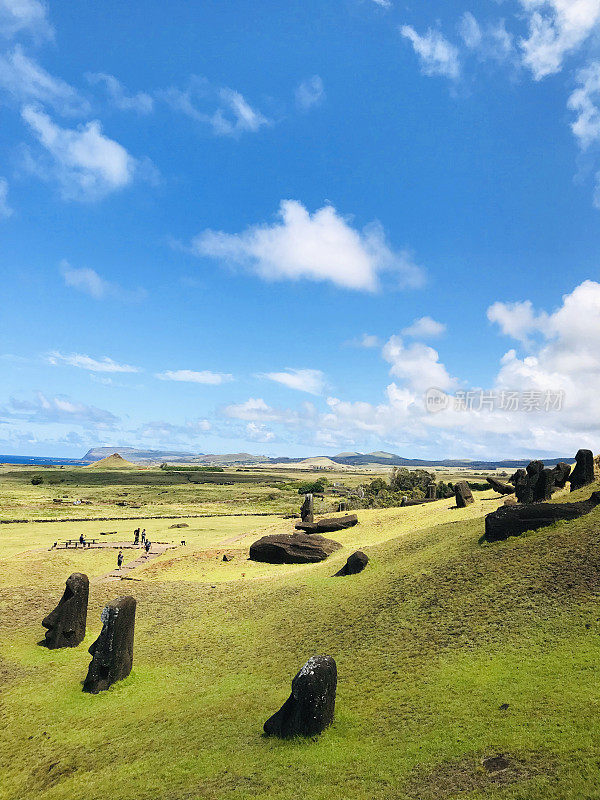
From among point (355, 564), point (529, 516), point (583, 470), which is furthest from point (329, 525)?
point (529, 516)

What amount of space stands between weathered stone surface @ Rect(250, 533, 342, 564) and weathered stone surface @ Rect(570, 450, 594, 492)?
20.4 m

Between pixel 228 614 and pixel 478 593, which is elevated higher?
pixel 478 593

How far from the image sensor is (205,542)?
56.7 m

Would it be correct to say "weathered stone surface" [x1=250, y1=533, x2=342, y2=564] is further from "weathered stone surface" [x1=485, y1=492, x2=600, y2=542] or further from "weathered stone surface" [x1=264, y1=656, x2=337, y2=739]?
"weathered stone surface" [x1=264, y1=656, x2=337, y2=739]

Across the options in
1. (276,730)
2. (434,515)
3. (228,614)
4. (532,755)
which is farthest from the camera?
(434,515)

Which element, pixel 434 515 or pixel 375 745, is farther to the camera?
pixel 434 515

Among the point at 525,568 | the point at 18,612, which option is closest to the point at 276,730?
the point at 525,568

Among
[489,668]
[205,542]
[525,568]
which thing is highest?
[525,568]

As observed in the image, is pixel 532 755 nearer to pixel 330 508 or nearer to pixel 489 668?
pixel 489 668

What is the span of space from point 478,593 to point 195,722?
12847mm

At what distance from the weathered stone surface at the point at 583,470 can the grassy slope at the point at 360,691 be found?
10.6 m

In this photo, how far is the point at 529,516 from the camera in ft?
85.9

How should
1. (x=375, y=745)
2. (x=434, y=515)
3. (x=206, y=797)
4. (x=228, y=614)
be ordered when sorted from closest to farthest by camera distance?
(x=206, y=797) < (x=375, y=745) < (x=228, y=614) < (x=434, y=515)

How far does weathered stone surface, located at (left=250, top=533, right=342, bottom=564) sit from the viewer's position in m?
42.1
